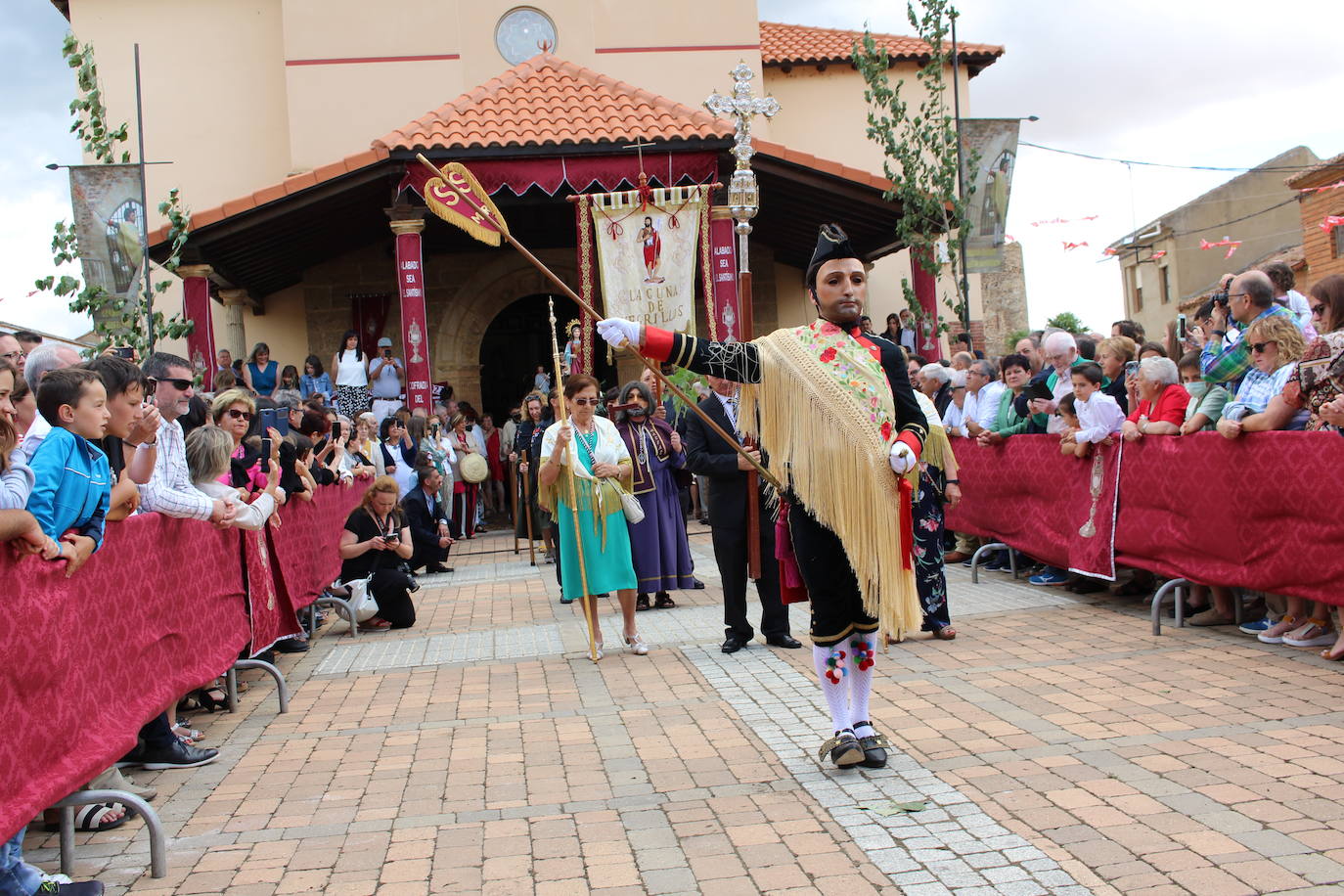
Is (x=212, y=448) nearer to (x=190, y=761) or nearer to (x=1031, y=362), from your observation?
(x=190, y=761)

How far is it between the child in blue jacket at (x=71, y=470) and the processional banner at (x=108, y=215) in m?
10.6

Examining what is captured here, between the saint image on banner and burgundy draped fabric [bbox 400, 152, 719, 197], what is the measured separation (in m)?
0.86

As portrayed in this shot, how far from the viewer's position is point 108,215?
14852 mm

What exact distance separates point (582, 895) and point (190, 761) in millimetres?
2694

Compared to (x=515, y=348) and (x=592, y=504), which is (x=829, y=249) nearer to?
(x=592, y=504)

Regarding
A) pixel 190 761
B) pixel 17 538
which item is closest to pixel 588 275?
pixel 190 761

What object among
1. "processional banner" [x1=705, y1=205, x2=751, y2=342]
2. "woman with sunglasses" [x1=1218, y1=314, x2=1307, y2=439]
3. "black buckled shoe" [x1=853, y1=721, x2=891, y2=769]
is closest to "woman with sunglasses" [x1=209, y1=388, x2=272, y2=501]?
"black buckled shoe" [x1=853, y1=721, x2=891, y2=769]

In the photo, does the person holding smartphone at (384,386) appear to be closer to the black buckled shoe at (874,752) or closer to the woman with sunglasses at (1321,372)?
the woman with sunglasses at (1321,372)

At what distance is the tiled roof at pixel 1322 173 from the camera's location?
24.7 metres

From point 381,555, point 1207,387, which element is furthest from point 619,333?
point 381,555

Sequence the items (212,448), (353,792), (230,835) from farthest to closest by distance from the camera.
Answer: (212,448)
(353,792)
(230,835)

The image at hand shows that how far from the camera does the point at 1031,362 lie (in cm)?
1145

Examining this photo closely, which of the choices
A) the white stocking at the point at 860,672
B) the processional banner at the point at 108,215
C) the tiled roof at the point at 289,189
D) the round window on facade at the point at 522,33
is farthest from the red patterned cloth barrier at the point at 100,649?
the round window on facade at the point at 522,33

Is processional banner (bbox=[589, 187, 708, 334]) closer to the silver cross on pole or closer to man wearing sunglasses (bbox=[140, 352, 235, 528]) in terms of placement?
the silver cross on pole
